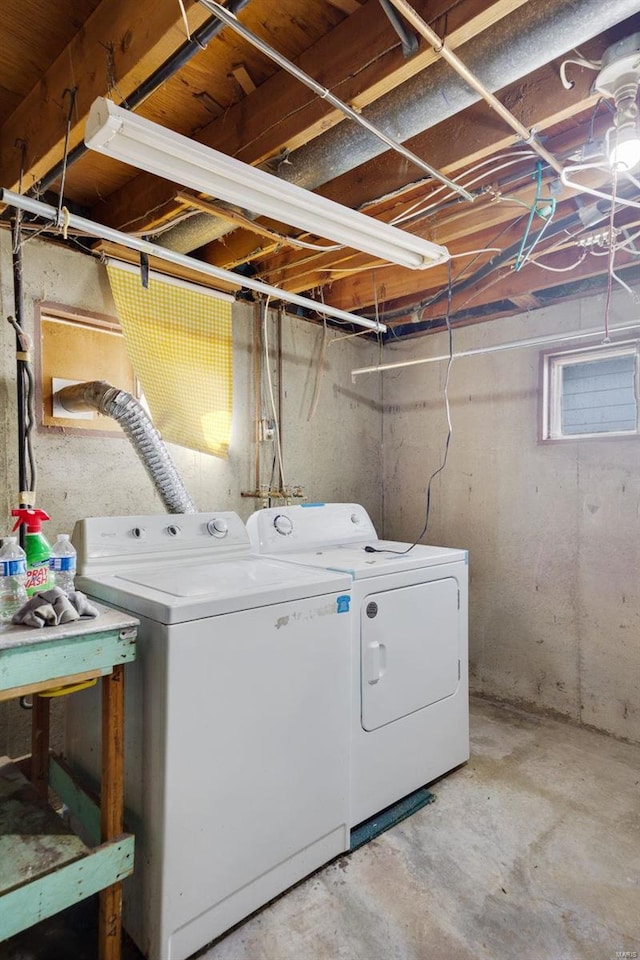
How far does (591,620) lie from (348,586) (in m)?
1.74

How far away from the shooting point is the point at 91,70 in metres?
1.41

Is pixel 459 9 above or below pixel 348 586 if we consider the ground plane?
above

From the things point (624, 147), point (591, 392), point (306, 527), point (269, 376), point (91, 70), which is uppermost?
point (91, 70)

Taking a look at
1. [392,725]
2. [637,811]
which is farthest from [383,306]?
[637,811]

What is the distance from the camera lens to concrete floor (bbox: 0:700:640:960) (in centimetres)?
147

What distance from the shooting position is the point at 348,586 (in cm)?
186

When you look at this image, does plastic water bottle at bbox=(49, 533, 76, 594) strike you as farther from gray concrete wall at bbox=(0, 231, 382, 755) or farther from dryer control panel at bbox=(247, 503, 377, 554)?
dryer control panel at bbox=(247, 503, 377, 554)

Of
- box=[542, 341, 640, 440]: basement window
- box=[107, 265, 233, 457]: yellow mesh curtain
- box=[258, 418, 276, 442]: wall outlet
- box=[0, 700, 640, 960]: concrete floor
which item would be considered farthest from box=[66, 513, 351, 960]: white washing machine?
box=[542, 341, 640, 440]: basement window

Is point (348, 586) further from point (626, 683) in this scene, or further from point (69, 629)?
point (626, 683)

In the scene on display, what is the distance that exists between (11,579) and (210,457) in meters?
1.46

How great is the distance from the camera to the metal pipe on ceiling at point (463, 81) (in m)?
1.12

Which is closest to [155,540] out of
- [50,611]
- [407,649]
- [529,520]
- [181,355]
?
[50,611]

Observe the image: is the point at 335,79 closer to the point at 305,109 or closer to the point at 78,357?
the point at 305,109

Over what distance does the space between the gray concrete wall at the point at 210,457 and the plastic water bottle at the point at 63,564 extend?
2.48 ft
